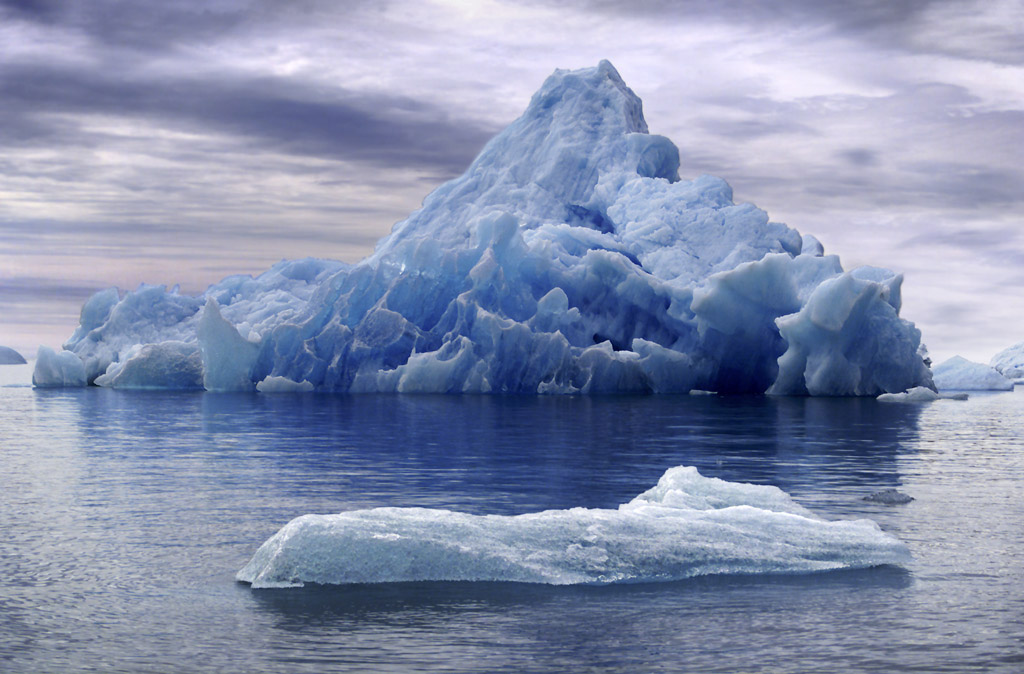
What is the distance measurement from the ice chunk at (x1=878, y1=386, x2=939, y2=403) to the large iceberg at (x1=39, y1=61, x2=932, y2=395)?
446 mm

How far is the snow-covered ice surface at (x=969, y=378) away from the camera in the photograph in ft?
195

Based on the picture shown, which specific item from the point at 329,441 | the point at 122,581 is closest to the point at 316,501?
the point at 122,581

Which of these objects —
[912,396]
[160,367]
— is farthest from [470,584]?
[160,367]

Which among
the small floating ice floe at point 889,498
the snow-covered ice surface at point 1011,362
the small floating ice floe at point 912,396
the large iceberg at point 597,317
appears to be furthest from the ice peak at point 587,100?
the snow-covered ice surface at point 1011,362

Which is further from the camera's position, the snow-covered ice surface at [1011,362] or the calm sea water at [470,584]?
the snow-covered ice surface at [1011,362]

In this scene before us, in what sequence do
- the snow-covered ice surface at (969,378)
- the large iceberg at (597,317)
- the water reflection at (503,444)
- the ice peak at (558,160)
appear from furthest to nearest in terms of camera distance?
the snow-covered ice surface at (969,378) < the ice peak at (558,160) < the large iceberg at (597,317) < the water reflection at (503,444)

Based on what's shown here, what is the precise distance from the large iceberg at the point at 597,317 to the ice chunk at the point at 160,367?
10 cm

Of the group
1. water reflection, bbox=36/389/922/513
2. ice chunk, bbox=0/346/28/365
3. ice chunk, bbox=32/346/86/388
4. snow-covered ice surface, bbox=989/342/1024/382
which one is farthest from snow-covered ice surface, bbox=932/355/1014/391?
ice chunk, bbox=0/346/28/365

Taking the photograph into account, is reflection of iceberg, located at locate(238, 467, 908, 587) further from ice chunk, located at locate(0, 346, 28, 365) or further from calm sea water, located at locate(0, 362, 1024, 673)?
ice chunk, located at locate(0, 346, 28, 365)

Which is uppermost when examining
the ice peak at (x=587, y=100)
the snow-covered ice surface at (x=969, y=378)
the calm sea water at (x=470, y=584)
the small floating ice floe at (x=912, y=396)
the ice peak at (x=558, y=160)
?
the ice peak at (x=587, y=100)

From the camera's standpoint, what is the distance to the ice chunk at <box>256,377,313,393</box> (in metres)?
38.6

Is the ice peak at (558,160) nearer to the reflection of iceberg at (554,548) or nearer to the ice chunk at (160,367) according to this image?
the ice chunk at (160,367)

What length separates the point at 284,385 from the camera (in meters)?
38.7

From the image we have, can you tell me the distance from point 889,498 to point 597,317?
2662 centimetres
